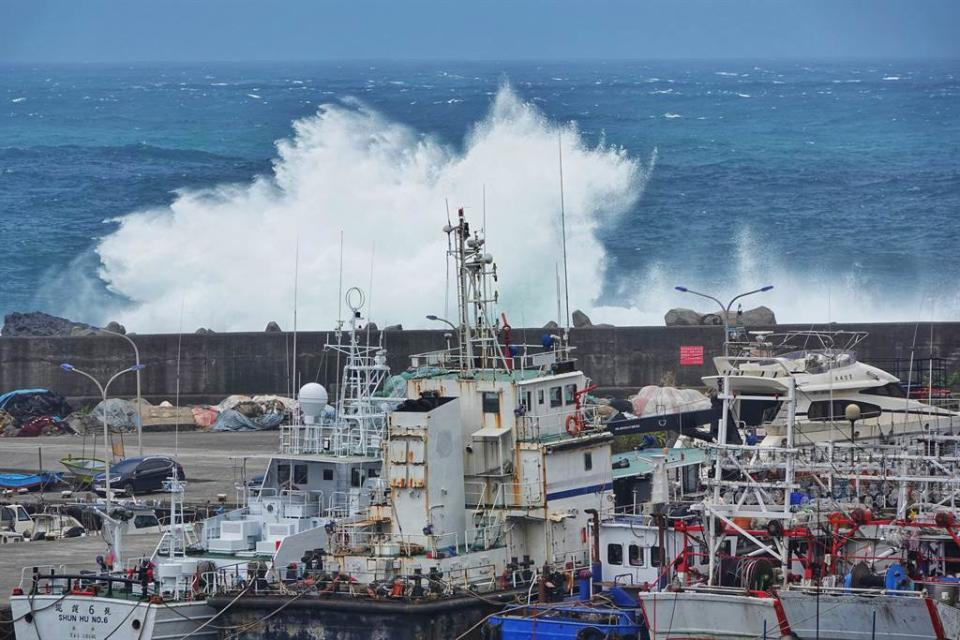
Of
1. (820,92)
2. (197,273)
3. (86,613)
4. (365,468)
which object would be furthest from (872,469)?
(820,92)

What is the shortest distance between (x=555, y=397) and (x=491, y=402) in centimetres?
115

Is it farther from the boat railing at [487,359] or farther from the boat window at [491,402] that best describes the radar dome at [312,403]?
the boat window at [491,402]

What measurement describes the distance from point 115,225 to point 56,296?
893cm

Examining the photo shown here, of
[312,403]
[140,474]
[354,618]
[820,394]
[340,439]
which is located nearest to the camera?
[354,618]

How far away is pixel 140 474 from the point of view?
139 feet

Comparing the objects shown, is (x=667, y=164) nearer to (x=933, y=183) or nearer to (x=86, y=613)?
(x=933, y=183)

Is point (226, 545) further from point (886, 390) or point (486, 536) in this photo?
point (886, 390)

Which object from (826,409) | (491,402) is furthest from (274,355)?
(491,402)

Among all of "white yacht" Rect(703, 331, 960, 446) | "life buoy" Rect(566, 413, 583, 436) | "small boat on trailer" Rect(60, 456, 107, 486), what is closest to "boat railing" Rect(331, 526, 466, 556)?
"life buoy" Rect(566, 413, 583, 436)

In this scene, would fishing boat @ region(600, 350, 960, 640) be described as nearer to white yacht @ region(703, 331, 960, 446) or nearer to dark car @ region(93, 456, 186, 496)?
white yacht @ region(703, 331, 960, 446)

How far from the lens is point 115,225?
302ft

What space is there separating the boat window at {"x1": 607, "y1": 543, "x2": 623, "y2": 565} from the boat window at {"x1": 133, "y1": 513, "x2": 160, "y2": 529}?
35.4ft

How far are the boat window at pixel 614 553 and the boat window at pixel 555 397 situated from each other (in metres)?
2.81

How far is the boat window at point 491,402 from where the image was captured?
3141 centimetres
